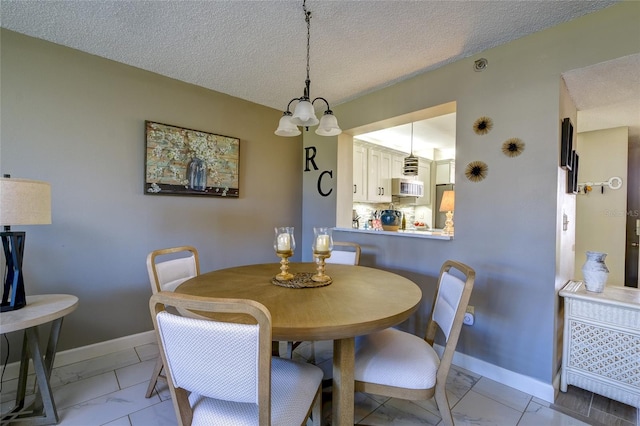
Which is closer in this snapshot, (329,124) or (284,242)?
(284,242)

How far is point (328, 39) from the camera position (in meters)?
1.92

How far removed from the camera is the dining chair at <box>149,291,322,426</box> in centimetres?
76

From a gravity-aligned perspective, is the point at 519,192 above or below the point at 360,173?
below

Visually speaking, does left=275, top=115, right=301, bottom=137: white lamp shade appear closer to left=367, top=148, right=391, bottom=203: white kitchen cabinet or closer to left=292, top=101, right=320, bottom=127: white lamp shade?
left=292, top=101, right=320, bottom=127: white lamp shade

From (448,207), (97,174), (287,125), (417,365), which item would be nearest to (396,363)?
(417,365)

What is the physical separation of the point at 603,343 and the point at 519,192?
100cm

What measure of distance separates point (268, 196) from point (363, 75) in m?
1.64

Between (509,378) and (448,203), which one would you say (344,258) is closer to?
(509,378)

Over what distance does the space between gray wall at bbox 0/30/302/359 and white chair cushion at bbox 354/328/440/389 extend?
2.02m

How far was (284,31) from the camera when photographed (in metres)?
1.84

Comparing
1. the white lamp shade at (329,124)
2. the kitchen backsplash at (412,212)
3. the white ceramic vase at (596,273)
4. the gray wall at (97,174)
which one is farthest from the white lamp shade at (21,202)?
the kitchen backsplash at (412,212)

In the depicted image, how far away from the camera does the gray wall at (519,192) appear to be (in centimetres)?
170

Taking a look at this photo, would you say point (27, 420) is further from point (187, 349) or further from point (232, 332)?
point (232, 332)

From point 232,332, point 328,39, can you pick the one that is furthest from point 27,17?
point 232,332
